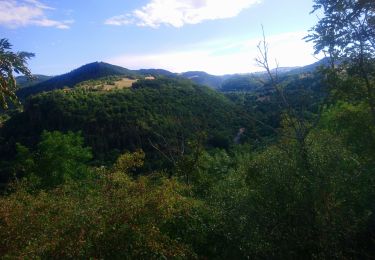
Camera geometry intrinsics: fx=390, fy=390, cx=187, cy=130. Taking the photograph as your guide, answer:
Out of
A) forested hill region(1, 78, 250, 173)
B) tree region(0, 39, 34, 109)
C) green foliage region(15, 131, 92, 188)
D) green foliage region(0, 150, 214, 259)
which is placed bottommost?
forested hill region(1, 78, 250, 173)

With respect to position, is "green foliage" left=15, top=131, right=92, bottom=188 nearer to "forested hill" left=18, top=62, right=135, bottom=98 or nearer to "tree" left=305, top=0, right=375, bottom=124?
"tree" left=305, top=0, right=375, bottom=124

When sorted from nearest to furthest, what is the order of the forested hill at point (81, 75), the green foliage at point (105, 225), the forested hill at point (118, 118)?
the green foliage at point (105, 225), the forested hill at point (118, 118), the forested hill at point (81, 75)

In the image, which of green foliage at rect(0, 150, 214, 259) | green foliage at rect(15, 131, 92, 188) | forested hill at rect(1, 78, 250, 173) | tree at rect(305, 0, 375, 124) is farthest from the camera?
forested hill at rect(1, 78, 250, 173)

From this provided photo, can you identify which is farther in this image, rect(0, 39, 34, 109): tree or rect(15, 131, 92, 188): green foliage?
rect(15, 131, 92, 188): green foliage

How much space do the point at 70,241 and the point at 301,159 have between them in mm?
6389

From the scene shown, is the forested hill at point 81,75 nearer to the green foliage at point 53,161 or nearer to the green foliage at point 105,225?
the green foliage at point 53,161

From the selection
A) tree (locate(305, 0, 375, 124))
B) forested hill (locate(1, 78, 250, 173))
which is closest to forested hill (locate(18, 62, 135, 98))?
forested hill (locate(1, 78, 250, 173))

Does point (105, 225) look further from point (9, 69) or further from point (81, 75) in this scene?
point (81, 75)

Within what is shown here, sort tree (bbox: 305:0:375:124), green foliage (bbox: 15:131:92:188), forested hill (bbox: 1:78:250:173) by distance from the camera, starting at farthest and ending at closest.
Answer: forested hill (bbox: 1:78:250:173)
green foliage (bbox: 15:131:92:188)
tree (bbox: 305:0:375:124)

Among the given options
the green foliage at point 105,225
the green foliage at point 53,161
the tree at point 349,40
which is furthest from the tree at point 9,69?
the green foliage at point 53,161

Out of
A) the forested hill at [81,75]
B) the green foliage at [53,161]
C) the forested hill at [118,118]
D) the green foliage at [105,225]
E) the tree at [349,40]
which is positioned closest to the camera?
the green foliage at [105,225]

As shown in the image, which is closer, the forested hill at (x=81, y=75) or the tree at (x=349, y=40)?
the tree at (x=349, y=40)

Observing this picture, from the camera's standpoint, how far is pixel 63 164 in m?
29.4

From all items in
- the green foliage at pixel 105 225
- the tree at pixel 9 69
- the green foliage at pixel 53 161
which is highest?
the tree at pixel 9 69
